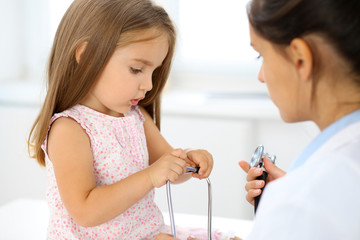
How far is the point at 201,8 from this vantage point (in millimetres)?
2305

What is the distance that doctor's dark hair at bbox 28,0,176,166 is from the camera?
3.61ft

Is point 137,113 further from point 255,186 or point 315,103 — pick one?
point 315,103

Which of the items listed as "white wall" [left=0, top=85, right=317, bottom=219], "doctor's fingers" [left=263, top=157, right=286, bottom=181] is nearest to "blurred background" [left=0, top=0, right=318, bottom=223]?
"white wall" [left=0, top=85, right=317, bottom=219]

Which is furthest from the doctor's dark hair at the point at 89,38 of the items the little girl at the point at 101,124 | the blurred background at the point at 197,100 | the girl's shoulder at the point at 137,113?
the blurred background at the point at 197,100

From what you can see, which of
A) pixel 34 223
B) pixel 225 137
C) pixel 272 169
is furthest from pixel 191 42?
pixel 272 169

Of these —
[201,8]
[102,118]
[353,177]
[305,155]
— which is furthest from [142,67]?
[201,8]

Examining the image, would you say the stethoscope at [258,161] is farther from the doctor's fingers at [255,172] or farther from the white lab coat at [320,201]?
the white lab coat at [320,201]

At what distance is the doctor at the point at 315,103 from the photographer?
25.6 inches

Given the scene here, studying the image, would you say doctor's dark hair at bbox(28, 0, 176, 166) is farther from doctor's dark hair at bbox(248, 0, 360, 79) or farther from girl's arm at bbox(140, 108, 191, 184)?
doctor's dark hair at bbox(248, 0, 360, 79)

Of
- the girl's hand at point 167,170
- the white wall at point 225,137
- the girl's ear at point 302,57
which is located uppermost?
the girl's ear at point 302,57

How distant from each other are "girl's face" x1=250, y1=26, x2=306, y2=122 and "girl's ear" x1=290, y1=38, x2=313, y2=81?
0.02 m

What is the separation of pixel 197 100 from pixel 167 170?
3.82 ft

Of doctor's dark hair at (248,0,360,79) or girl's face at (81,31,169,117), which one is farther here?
girl's face at (81,31,169,117)

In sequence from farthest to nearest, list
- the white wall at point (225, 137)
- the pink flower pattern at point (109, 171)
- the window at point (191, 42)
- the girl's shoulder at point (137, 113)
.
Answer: the window at point (191, 42) → the white wall at point (225, 137) → the girl's shoulder at point (137, 113) → the pink flower pattern at point (109, 171)
